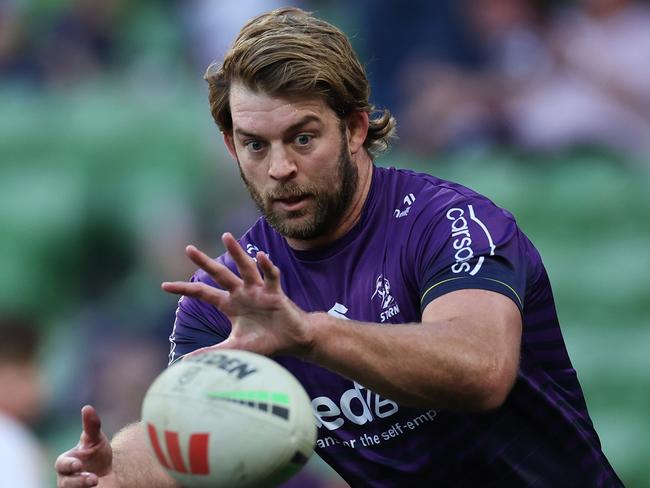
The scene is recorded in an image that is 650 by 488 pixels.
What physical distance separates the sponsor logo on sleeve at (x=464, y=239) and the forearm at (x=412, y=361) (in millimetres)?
443

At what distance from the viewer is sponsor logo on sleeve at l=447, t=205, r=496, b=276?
4.59 m

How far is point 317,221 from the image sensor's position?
5.10 m

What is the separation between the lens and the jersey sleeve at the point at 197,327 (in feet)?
17.3

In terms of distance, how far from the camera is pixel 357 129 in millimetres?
5449

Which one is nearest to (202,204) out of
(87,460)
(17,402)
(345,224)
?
(17,402)

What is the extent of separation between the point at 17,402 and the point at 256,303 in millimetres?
4351

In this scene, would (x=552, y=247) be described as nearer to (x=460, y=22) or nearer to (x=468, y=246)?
(x=460, y=22)

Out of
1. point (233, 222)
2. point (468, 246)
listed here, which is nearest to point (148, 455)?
point (468, 246)

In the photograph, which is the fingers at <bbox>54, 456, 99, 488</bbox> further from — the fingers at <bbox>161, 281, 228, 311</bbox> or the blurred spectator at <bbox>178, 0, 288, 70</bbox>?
the blurred spectator at <bbox>178, 0, 288, 70</bbox>

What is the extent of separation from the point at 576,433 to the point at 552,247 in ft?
16.9

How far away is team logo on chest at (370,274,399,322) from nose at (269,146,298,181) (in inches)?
21.0

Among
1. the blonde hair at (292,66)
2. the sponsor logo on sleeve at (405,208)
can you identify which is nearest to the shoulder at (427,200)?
the sponsor logo on sleeve at (405,208)

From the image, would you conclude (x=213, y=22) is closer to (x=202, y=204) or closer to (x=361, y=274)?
(x=202, y=204)

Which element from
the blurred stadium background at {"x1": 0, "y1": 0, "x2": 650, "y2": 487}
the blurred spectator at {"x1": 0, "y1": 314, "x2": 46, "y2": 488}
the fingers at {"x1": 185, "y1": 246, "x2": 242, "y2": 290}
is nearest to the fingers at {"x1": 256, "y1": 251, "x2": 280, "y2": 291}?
the fingers at {"x1": 185, "y1": 246, "x2": 242, "y2": 290}
